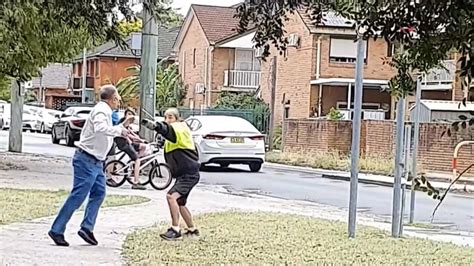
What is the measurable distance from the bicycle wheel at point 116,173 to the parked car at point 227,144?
6.25 metres

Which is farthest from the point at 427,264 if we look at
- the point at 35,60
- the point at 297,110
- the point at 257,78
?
the point at 257,78

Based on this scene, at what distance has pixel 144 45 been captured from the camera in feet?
63.7

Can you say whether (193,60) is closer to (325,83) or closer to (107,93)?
(325,83)

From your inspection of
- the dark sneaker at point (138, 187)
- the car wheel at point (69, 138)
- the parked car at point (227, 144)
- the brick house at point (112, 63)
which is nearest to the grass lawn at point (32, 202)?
the dark sneaker at point (138, 187)

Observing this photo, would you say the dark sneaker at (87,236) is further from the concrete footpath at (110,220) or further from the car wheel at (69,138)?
the car wheel at (69,138)

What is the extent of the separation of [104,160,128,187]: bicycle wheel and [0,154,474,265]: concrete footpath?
0.24 m

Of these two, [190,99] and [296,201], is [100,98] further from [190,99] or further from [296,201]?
[190,99]

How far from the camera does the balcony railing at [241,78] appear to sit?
52375mm

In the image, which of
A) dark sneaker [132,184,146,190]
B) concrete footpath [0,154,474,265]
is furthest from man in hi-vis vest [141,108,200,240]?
dark sneaker [132,184,146,190]

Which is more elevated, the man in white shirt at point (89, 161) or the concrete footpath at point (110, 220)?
the man in white shirt at point (89, 161)

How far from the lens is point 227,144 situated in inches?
946

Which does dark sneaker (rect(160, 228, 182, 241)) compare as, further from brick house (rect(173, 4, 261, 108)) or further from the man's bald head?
brick house (rect(173, 4, 261, 108))

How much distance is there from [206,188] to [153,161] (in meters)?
1.99

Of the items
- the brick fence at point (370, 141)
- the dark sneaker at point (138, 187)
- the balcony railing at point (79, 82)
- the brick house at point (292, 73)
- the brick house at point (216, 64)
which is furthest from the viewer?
the balcony railing at point (79, 82)
